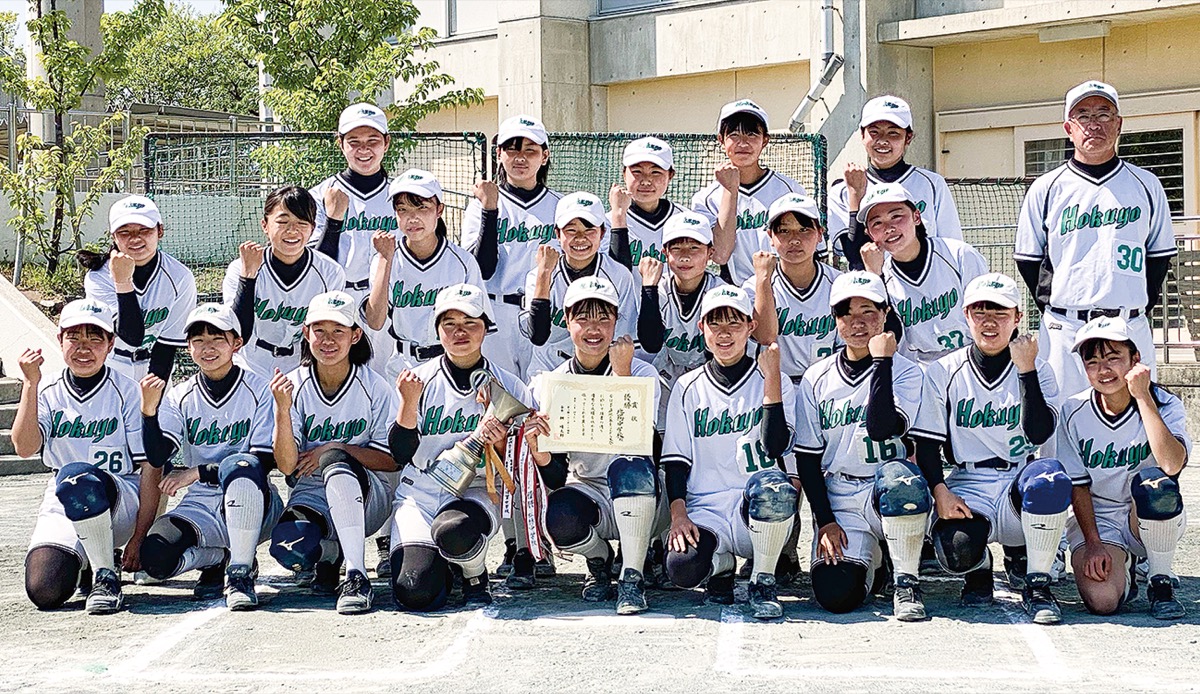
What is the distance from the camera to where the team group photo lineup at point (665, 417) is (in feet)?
19.9

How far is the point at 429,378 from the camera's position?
6.56 m

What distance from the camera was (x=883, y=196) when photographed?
6660mm

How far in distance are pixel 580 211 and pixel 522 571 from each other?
1.71 metres

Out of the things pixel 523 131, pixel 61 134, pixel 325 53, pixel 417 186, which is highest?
pixel 325 53

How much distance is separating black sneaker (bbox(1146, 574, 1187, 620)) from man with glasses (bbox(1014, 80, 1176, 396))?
985 millimetres

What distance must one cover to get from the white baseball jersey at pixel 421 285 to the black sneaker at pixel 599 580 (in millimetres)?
1478

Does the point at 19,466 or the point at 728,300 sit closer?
the point at 728,300

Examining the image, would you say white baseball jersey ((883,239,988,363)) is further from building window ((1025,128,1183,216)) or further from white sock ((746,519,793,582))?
building window ((1025,128,1183,216))

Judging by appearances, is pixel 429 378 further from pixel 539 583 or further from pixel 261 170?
pixel 261 170

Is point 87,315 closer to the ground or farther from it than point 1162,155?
closer to the ground

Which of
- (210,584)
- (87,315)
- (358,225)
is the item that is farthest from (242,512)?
(358,225)

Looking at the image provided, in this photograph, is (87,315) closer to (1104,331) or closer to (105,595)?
(105,595)

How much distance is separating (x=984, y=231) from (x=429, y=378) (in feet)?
26.6

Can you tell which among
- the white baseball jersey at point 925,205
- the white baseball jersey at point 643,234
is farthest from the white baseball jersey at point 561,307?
the white baseball jersey at point 925,205
